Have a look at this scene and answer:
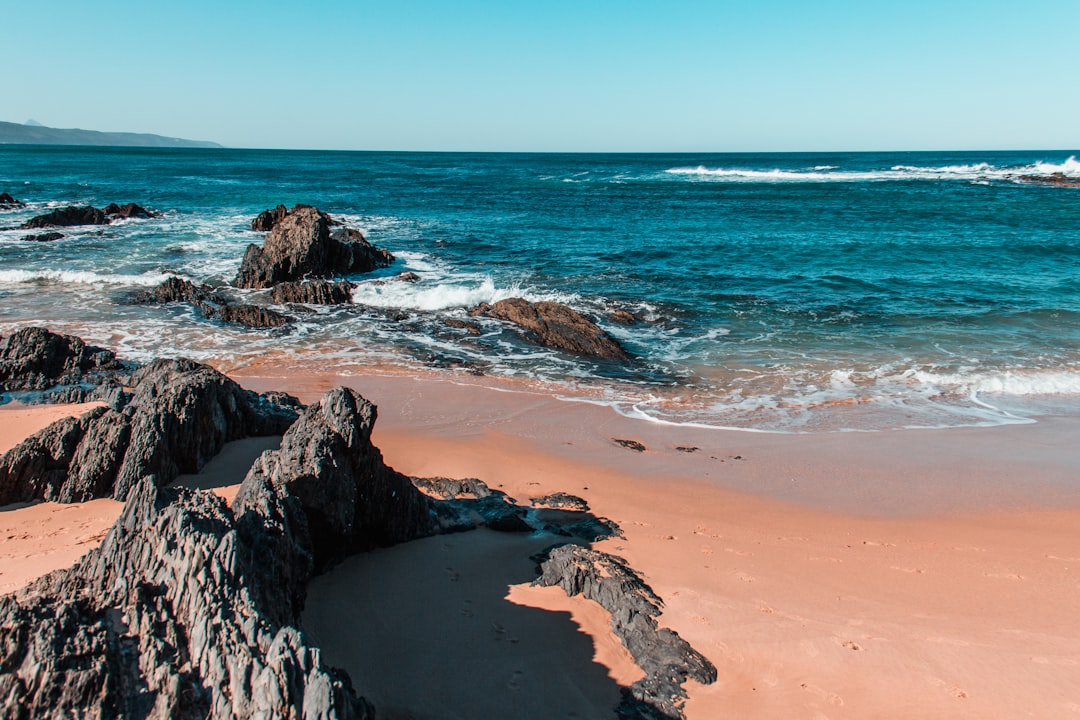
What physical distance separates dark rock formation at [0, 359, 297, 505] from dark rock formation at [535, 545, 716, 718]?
12.7ft

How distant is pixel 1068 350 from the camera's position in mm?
13594

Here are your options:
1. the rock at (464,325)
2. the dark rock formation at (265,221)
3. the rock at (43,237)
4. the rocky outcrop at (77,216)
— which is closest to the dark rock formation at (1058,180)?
the rock at (464,325)

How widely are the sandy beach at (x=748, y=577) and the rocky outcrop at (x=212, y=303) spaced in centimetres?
714

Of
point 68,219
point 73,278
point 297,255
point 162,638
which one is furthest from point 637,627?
point 68,219

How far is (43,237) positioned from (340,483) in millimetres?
26456

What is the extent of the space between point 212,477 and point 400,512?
2.29 m

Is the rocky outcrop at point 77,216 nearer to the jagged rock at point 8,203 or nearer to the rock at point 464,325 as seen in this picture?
the jagged rock at point 8,203

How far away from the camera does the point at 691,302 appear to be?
17.4 metres

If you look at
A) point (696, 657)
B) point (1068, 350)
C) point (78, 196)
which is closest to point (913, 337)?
point (1068, 350)

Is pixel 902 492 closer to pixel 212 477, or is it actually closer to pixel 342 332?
pixel 212 477

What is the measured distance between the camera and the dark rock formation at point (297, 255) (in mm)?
18859

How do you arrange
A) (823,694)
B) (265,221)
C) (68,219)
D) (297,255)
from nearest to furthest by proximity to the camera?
(823,694), (297,255), (68,219), (265,221)

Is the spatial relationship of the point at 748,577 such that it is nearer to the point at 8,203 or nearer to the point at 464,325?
the point at 464,325

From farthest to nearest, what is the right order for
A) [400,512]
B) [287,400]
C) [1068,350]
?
1. [1068,350]
2. [287,400]
3. [400,512]
